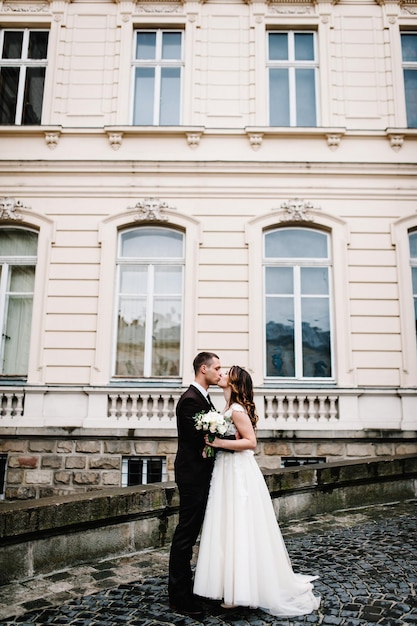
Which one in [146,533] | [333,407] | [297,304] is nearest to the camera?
[146,533]

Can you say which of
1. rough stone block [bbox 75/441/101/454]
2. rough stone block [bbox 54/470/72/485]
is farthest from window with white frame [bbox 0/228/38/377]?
rough stone block [bbox 54/470/72/485]

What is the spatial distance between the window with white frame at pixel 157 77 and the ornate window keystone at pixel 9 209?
2.92m

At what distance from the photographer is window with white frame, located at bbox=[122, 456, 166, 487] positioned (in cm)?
833

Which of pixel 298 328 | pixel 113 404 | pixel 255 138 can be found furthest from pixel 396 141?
pixel 113 404

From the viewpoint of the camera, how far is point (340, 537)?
531cm

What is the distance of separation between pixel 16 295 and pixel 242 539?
741 cm

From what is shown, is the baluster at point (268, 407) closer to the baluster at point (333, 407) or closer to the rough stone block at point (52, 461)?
the baluster at point (333, 407)

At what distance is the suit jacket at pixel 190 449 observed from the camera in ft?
11.9

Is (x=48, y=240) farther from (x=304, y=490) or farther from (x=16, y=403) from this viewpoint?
(x=304, y=490)

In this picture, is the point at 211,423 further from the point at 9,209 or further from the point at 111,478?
the point at 9,209

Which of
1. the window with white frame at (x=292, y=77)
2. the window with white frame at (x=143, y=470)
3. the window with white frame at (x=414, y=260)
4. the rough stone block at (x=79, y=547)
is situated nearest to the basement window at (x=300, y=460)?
the window with white frame at (x=143, y=470)

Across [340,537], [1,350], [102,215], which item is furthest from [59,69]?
[340,537]

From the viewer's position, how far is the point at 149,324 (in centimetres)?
927

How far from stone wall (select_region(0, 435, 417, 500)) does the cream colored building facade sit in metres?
0.03
